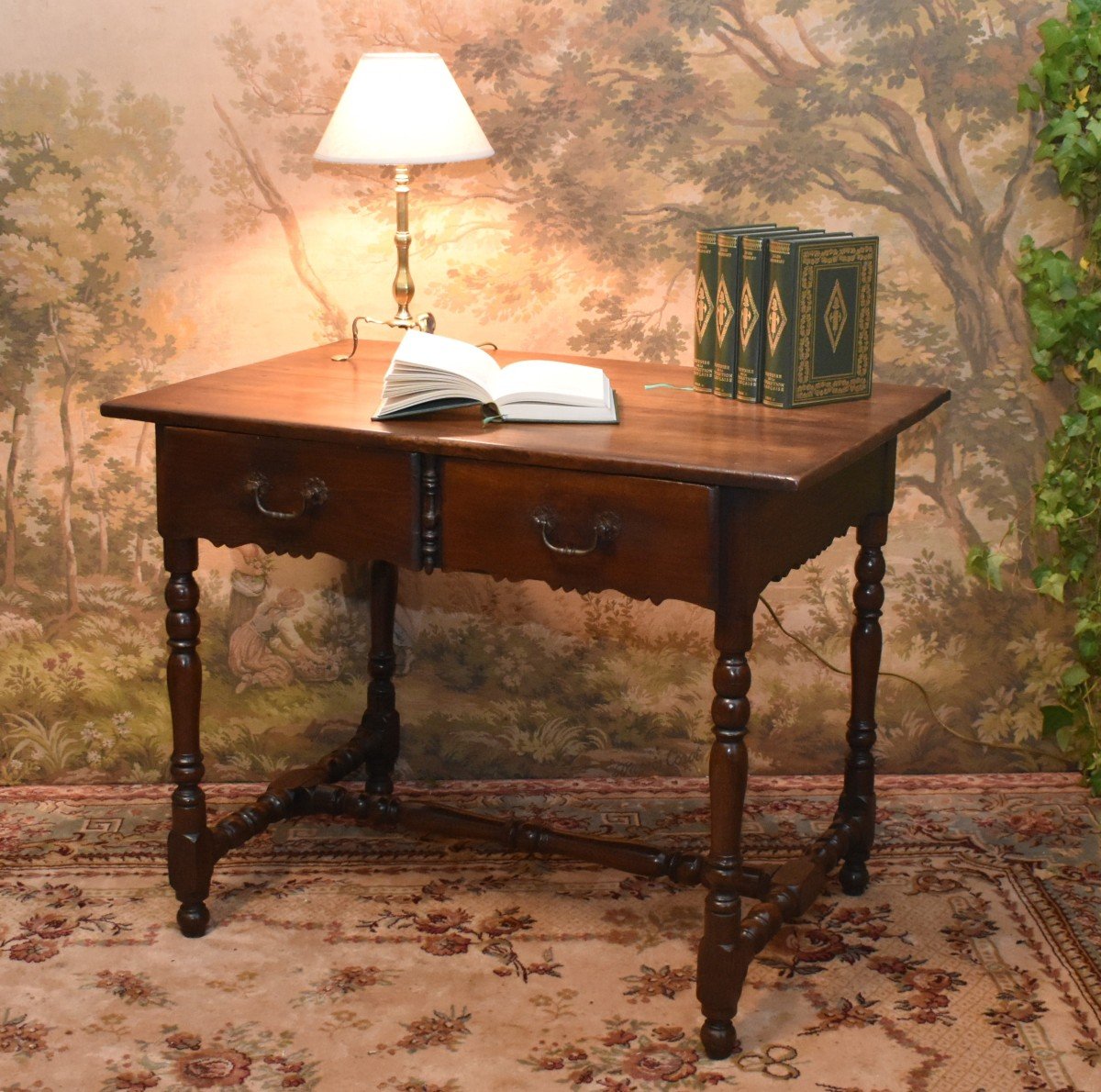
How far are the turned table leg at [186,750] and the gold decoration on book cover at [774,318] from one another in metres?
1.01

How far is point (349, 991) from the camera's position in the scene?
2.43 meters

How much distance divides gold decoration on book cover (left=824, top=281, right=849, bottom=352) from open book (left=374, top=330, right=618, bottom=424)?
1.21ft

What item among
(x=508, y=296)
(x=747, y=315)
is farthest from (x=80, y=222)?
(x=747, y=315)

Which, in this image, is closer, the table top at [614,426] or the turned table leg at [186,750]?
the table top at [614,426]

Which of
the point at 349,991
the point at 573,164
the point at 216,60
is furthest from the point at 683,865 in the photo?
the point at 216,60

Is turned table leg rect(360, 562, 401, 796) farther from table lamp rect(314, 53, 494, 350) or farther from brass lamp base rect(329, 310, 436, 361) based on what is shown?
table lamp rect(314, 53, 494, 350)

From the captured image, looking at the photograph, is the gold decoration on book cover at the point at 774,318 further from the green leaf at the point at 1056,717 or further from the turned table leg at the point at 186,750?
the green leaf at the point at 1056,717

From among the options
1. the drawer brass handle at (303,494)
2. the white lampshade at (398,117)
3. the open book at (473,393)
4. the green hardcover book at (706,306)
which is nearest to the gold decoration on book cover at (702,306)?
the green hardcover book at (706,306)

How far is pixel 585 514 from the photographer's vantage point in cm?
218

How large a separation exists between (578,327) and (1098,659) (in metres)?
1.28

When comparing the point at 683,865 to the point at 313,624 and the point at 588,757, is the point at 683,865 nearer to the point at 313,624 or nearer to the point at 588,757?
the point at 588,757

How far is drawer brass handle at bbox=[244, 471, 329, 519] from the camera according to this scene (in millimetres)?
2363

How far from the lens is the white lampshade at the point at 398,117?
258 centimetres

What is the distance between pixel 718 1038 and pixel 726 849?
29 centimetres
